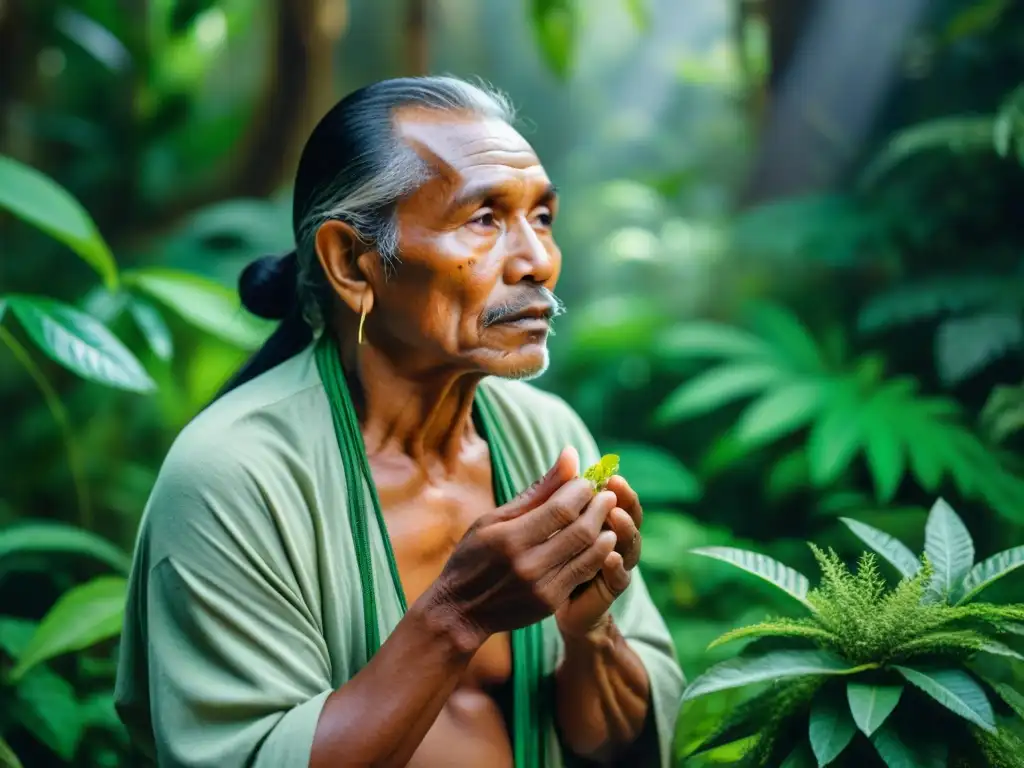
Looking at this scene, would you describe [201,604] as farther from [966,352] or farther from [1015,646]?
[966,352]

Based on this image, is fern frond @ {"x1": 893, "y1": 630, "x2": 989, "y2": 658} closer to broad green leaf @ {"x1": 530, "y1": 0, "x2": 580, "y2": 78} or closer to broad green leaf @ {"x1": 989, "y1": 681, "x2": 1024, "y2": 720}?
broad green leaf @ {"x1": 989, "y1": 681, "x2": 1024, "y2": 720}

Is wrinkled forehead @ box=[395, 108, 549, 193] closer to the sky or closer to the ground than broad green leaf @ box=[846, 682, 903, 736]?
closer to the sky

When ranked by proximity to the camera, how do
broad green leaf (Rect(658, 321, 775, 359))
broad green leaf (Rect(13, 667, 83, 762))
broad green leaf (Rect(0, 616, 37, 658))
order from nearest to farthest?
1. broad green leaf (Rect(13, 667, 83, 762))
2. broad green leaf (Rect(0, 616, 37, 658))
3. broad green leaf (Rect(658, 321, 775, 359))

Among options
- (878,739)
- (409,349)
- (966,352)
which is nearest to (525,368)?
(409,349)

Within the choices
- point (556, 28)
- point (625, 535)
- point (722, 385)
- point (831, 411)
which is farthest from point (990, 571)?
point (556, 28)

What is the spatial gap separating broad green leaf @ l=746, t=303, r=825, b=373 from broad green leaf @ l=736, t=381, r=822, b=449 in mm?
167

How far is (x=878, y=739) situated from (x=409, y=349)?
954 millimetres

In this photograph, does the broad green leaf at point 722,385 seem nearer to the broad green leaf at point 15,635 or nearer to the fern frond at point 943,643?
the fern frond at point 943,643

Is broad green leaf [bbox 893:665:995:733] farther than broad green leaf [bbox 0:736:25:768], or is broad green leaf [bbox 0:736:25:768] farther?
broad green leaf [bbox 0:736:25:768]

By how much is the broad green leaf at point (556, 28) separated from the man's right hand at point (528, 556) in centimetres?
254

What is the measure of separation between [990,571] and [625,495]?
61 centimetres

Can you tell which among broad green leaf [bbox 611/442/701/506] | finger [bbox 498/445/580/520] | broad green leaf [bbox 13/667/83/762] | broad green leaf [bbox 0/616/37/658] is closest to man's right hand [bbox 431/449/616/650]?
finger [bbox 498/445/580/520]

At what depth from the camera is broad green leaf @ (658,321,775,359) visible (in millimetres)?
3326

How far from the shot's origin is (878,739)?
1.59m
